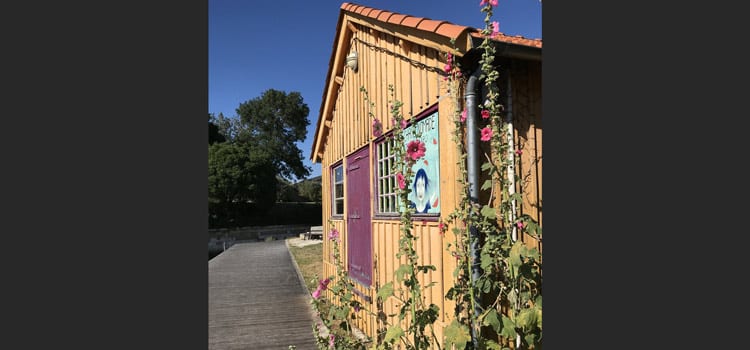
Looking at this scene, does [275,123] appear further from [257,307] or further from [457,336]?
[457,336]

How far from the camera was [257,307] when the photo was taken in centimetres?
661

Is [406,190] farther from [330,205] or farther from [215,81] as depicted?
[330,205]

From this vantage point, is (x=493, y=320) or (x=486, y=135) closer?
(x=493, y=320)

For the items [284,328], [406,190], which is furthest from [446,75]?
[284,328]

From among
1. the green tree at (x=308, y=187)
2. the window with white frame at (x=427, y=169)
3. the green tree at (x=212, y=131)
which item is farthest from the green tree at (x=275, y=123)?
the green tree at (x=308, y=187)

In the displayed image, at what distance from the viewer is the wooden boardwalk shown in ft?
16.1

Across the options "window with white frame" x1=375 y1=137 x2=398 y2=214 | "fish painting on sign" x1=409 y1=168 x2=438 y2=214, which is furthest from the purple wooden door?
"fish painting on sign" x1=409 y1=168 x2=438 y2=214

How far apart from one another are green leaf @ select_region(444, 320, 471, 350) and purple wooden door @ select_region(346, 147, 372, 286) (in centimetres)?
265

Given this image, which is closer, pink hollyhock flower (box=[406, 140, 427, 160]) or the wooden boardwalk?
pink hollyhock flower (box=[406, 140, 427, 160])

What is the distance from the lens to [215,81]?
76.1 inches

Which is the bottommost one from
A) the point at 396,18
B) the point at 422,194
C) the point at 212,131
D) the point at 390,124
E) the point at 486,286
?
the point at 486,286

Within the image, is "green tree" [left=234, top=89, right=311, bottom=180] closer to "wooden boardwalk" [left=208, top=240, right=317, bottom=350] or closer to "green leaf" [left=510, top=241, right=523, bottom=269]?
"wooden boardwalk" [left=208, top=240, right=317, bottom=350]

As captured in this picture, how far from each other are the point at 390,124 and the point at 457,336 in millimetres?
2334

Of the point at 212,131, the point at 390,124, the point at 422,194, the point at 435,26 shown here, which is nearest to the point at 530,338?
the point at 422,194
